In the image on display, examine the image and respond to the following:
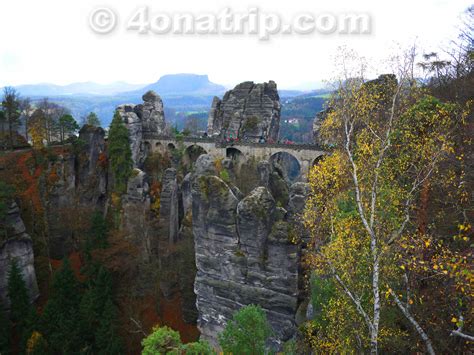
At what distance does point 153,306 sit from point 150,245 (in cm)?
754

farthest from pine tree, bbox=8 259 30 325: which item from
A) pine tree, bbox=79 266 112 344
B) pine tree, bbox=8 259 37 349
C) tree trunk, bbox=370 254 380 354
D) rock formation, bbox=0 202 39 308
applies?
tree trunk, bbox=370 254 380 354

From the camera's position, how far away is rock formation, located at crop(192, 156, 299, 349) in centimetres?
2250

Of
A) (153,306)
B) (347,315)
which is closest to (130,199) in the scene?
(153,306)

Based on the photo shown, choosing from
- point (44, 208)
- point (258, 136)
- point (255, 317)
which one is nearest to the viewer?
point (255, 317)

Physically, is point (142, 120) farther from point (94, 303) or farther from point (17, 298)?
point (94, 303)

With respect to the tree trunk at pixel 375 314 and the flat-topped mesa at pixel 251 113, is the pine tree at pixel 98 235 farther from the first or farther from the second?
the tree trunk at pixel 375 314

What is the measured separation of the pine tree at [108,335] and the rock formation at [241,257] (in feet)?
24.0

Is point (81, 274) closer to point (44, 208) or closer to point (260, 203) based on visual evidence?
point (44, 208)

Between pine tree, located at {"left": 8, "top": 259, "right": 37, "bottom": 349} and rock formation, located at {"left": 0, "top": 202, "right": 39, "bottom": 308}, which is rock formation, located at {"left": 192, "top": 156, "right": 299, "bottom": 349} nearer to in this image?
pine tree, located at {"left": 8, "top": 259, "right": 37, "bottom": 349}

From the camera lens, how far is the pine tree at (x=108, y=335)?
27453 millimetres

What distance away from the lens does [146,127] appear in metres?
58.7

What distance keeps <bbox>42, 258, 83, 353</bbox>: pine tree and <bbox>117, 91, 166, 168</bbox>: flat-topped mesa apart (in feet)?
76.0

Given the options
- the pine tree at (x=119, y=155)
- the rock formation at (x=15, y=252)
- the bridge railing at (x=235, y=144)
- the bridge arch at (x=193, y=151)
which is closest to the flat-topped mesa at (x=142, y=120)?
the bridge railing at (x=235, y=144)

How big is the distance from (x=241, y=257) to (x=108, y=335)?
13931 millimetres
